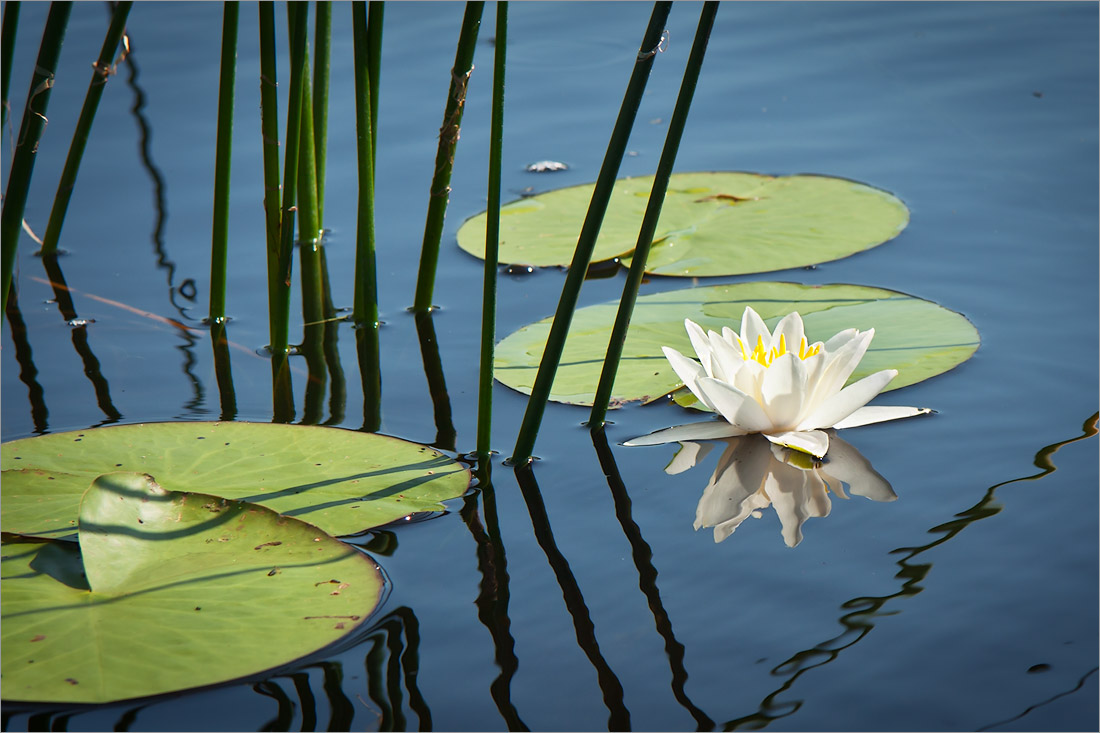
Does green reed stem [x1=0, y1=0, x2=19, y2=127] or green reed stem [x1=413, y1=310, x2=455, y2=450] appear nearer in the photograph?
green reed stem [x1=0, y1=0, x2=19, y2=127]

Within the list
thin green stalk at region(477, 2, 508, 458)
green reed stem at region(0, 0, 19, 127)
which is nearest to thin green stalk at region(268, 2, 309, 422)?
thin green stalk at region(477, 2, 508, 458)

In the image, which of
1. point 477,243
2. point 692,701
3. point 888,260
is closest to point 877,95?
point 888,260

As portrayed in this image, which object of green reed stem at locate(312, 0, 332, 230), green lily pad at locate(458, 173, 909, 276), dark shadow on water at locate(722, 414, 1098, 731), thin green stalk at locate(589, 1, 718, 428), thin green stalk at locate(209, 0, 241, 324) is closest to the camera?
dark shadow on water at locate(722, 414, 1098, 731)

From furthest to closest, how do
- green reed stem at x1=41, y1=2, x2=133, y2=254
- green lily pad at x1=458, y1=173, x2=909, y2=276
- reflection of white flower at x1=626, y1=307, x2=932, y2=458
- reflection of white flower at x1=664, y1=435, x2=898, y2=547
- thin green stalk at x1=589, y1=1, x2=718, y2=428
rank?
green lily pad at x1=458, y1=173, x2=909, y2=276, green reed stem at x1=41, y1=2, x2=133, y2=254, reflection of white flower at x1=626, y1=307, x2=932, y2=458, reflection of white flower at x1=664, y1=435, x2=898, y2=547, thin green stalk at x1=589, y1=1, x2=718, y2=428

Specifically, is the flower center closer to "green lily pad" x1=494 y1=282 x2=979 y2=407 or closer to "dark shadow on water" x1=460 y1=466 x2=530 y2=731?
"green lily pad" x1=494 y1=282 x2=979 y2=407

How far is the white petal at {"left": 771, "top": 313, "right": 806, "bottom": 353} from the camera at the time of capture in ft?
6.69

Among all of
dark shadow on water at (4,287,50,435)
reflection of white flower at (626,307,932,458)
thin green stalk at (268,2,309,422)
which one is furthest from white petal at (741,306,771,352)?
dark shadow on water at (4,287,50,435)

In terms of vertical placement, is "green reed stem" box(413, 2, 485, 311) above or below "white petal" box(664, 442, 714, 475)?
above

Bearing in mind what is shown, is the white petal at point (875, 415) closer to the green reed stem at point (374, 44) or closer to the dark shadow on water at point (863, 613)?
the dark shadow on water at point (863, 613)

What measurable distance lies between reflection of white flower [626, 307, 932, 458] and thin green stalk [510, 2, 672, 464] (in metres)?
0.26

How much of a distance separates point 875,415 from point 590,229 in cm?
76

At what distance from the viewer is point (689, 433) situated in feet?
6.73

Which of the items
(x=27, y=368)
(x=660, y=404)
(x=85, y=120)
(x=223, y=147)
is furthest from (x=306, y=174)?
(x=660, y=404)

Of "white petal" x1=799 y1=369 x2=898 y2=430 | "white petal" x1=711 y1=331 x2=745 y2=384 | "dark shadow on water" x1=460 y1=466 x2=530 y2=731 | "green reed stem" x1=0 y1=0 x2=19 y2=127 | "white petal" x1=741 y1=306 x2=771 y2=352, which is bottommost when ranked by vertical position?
"dark shadow on water" x1=460 y1=466 x2=530 y2=731
